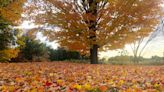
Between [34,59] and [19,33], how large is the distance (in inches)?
101

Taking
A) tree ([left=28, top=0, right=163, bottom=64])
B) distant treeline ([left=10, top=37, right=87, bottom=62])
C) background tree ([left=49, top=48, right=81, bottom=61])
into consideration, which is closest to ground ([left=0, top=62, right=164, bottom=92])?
tree ([left=28, top=0, right=163, bottom=64])

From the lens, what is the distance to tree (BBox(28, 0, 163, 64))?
581 inches

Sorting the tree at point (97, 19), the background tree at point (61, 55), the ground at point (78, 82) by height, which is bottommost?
the ground at point (78, 82)

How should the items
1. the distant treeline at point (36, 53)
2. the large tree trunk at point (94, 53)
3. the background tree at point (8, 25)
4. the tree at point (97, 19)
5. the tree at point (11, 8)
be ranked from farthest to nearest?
the distant treeline at point (36, 53) → the background tree at point (8, 25) → the tree at point (11, 8) → the large tree trunk at point (94, 53) → the tree at point (97, 19)

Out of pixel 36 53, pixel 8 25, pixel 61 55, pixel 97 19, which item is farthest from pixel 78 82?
pixel 61 55

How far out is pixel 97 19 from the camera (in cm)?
1577

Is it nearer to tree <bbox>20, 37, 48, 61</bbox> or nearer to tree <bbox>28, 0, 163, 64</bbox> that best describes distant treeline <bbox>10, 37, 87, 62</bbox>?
tree <bbox>20, 37, 48, 61</bbox>

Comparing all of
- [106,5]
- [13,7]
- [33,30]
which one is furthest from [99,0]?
[13,7]

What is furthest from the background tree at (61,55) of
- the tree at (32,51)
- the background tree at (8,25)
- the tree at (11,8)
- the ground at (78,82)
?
the ground at (78,82)

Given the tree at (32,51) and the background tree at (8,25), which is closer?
the background tree at (8,25)

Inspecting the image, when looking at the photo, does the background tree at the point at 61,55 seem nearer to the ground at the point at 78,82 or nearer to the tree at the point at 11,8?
the tree at the point at 11,8

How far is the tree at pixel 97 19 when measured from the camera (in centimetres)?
1477

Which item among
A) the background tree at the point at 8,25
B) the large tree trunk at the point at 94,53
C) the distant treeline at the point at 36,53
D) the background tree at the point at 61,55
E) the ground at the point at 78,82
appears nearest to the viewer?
the ground at the point at 78,82

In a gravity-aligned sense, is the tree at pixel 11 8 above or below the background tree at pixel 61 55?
above
